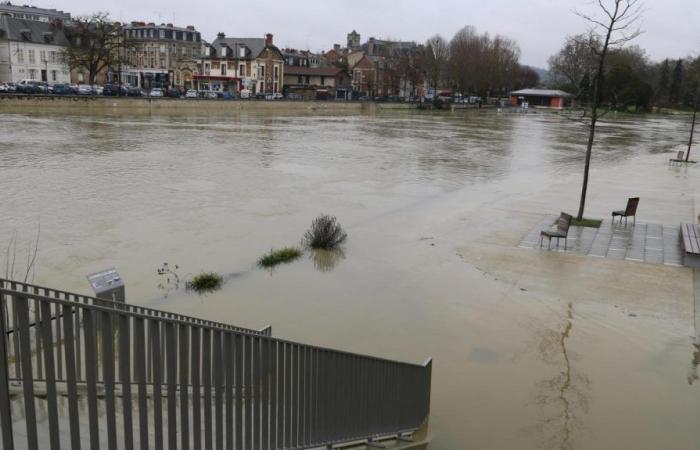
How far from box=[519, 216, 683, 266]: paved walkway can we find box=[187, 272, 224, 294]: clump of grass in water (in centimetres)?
678

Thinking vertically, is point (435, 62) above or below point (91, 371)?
above

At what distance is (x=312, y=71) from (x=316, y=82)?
1.89m

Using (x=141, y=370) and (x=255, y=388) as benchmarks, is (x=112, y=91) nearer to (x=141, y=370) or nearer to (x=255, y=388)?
(x=255, y=388)

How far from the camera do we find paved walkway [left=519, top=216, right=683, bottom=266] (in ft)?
44.0

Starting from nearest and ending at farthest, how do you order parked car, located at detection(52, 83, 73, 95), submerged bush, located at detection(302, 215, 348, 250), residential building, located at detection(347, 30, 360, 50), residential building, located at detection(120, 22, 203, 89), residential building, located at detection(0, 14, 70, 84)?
1. submerged bush, located at detection(302, 215, 348, 250)
2. parked car, located at detection(52, 83, 73, 95)
3. residential building, located at detection(0, 14, 70, 84)
4. residential building, located at detection(120, 22, 203, 89)
5. residential building, located at detection(347, 30, 360, 50)

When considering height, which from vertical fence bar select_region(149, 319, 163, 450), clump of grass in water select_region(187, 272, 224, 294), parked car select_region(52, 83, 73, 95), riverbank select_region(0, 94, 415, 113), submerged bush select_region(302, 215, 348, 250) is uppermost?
parked car select_region(52, 83, 73, 95)

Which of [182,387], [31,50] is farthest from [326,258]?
[31,50]

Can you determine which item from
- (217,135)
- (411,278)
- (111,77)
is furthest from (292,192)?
(111,77)

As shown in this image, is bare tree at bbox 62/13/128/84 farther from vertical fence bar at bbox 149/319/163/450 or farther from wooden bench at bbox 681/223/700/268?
vertical fence bar at bbox 149/319/163/450

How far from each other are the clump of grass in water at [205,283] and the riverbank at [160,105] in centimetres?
5267

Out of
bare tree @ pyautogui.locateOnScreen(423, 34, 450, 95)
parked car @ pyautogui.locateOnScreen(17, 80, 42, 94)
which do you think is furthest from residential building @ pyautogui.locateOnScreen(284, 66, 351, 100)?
parked car @ pyautogui.locateOnScreen(17, 80, 42, 94)

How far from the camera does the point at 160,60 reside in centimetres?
9850

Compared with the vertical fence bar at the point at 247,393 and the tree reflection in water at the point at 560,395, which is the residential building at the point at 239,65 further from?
the vertical fence bar at the point at 247,393

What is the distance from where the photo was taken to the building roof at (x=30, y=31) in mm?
76812
